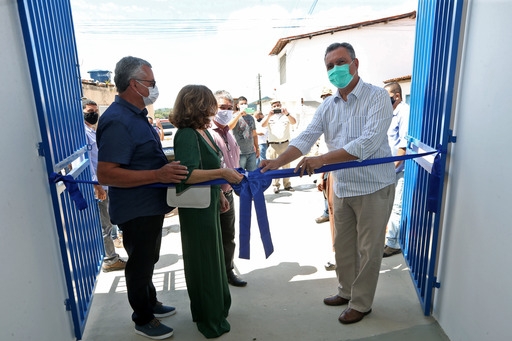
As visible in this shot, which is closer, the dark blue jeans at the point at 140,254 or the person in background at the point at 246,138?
the dark blue jeans at the point at 140,254

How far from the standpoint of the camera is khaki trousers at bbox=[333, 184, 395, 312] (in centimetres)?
254

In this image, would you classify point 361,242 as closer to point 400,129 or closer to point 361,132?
point 361,132

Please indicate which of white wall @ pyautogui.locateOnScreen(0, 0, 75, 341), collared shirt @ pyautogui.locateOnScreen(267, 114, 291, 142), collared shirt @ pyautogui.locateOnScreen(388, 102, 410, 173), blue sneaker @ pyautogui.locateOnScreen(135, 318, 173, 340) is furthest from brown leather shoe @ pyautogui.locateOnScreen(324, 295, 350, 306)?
collared shirt @ pyautogui.locateOnScreen(267, 114, 291, 142)

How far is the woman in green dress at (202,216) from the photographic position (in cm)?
229

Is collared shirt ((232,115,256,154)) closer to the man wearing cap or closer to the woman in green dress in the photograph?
the man wearing cap

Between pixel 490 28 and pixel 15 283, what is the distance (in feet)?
9.17

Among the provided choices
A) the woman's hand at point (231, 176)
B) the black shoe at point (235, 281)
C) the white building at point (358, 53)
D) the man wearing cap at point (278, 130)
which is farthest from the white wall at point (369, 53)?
the woman's hand at point (231, 176)

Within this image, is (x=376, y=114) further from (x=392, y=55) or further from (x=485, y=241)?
(x=392, y=55)

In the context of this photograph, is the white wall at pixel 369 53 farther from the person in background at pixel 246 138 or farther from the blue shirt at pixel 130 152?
the blue shirt at pixel 130 152

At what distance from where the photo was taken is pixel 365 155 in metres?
2.35

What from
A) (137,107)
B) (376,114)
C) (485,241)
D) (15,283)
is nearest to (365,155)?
(376,114)

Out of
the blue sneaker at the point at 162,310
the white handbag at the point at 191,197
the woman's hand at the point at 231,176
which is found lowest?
the blue sneaker at the point at 162,310

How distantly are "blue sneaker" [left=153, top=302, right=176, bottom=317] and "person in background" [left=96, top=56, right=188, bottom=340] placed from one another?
277 millimetres

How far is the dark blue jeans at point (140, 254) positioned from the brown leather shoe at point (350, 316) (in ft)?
4.93
